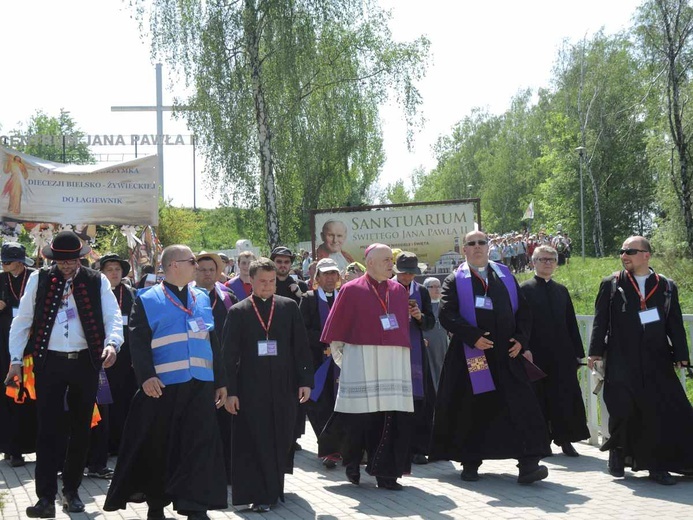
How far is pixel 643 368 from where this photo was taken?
8.57 m

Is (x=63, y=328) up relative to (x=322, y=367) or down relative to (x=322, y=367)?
up

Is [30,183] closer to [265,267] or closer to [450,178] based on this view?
[265,267]

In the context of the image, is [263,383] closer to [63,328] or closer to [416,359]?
[63,328]

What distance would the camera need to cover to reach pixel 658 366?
337 inches

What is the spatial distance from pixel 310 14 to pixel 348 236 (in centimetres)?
1125

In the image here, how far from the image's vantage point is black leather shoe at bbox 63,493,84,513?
298 inches

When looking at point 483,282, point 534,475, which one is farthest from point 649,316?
point 534,475

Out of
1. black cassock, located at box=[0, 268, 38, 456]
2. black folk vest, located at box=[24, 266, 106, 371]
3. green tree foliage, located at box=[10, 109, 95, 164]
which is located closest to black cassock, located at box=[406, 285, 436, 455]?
black folk vest, located at box=[24, 266, 106, 371]

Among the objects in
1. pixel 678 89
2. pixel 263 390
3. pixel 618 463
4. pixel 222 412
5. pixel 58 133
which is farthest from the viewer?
pixel 58 133

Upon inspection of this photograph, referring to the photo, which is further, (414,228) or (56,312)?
(414,228)

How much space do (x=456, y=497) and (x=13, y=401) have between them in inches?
183

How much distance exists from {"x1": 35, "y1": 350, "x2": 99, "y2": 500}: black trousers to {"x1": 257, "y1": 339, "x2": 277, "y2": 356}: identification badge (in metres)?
1.23

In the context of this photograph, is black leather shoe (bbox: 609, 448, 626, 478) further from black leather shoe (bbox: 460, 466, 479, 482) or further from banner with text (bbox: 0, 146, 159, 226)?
banner with text (bbox: 0, 146, 159, 226)

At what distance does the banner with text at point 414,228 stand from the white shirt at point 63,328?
27.8ft
